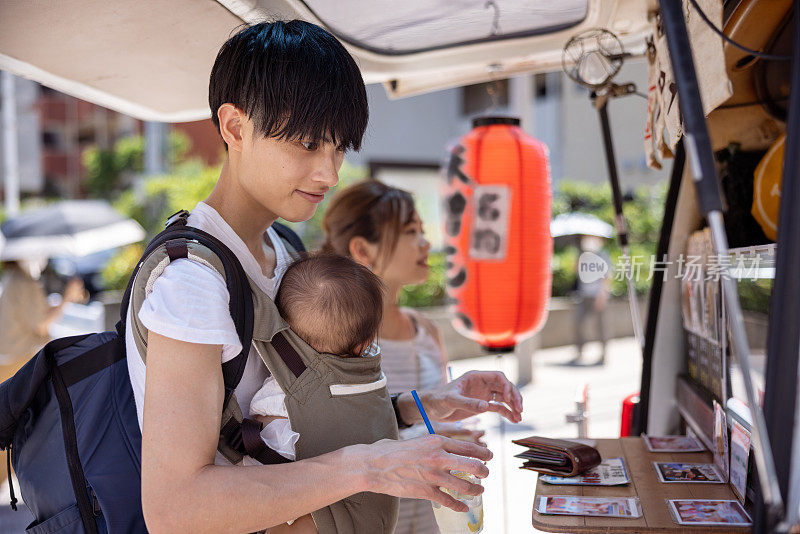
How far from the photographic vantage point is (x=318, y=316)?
1414 mm

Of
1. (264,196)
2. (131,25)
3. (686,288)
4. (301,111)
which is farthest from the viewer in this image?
(686,288)

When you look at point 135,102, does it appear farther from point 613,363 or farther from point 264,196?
point 613,363

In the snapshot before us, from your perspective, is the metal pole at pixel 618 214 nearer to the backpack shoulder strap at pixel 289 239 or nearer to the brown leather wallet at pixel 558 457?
the brown leather wallet at pixel 558 457

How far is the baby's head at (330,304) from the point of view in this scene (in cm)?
142

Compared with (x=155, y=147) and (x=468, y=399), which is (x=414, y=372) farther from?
(x=155, y=147)

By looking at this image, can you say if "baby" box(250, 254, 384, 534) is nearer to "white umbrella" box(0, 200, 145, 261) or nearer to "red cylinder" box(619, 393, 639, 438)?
"red cylinder" box(619, 393, 639, 438)

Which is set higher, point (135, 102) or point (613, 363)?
point (135, 102)

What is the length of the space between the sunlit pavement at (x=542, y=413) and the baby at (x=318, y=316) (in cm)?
143

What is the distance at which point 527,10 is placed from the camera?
7.96 ft

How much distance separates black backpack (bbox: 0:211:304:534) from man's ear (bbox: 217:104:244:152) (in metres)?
0.19

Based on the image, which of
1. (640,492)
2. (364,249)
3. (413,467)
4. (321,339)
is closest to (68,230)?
(364,249)

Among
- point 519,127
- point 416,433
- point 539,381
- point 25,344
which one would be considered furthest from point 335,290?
point 539,381

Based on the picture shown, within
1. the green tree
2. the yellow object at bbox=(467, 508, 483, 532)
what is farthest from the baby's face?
the green tree

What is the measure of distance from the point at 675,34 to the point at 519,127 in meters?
3.09
